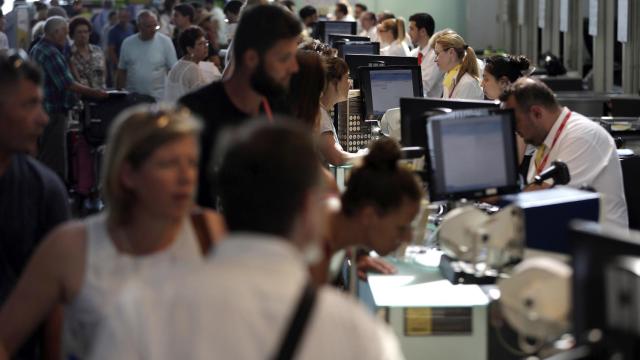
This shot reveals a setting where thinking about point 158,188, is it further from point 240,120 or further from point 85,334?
point 240,120

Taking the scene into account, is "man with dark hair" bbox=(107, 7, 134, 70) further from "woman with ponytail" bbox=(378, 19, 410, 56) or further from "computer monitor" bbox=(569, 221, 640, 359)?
"computer monitor" bbox=(569, 221, 640, 359)

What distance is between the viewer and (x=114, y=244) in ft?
8.29

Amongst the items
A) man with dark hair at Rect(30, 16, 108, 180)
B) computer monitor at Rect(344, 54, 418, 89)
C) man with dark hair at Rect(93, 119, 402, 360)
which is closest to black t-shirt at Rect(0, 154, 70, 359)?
man with dark hair at Rect(93, 119, 402, 360)

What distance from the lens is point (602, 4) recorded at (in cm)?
Answer: 1373

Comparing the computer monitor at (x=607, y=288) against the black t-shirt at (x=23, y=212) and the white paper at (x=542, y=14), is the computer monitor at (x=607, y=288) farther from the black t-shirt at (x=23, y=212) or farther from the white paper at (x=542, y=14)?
the white paper at (x=542, y=14)

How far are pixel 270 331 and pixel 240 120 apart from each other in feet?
6.71

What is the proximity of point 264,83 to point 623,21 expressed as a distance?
31.6 ft

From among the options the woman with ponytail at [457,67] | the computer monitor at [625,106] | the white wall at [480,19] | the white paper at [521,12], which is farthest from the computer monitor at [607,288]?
the white wall at [480,19]

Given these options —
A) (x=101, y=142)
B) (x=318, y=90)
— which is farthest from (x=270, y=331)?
(x=101, y=142)

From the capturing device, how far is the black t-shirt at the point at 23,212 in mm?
2967

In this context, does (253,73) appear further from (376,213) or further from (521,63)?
(521,63)

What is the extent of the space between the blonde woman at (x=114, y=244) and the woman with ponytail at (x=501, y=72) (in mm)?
3991

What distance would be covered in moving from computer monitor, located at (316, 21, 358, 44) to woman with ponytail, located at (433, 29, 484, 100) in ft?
19.0

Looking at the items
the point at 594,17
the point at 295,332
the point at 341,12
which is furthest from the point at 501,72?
the point at 341,12
